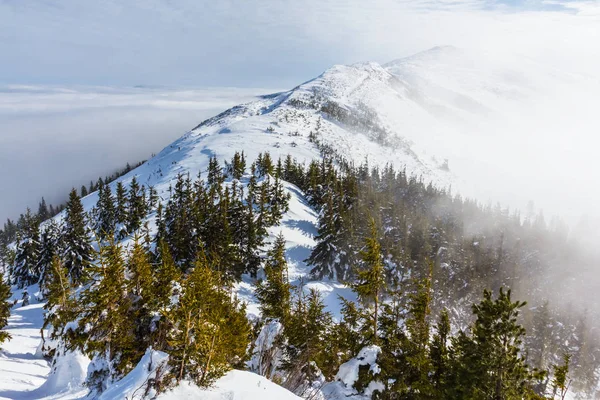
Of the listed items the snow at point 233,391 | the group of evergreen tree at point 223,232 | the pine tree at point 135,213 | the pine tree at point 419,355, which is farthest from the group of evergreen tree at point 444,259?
the pine tree at point 135,213

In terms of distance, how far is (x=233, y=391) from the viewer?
39.8 ft

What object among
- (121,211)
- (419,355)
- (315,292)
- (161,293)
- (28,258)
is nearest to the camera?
(419,355)

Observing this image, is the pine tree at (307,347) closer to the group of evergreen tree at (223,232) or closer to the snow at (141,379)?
the snow at (141,379)

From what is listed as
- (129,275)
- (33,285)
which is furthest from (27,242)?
(129,275)

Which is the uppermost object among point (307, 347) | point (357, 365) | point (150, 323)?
point (150, 323)

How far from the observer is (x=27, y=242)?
57.9m

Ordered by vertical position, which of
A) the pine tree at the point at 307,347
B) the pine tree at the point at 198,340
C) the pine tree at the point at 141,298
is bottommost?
the pine tree at the point at 307,347

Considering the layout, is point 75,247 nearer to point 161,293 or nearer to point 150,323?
point 161,293

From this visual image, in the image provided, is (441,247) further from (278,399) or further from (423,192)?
(278,399)

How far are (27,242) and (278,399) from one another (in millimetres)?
63389

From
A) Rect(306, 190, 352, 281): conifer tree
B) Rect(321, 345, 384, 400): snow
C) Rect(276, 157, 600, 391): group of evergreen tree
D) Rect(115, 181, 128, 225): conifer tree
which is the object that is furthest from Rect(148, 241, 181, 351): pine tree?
Rect(115, 181, 128, 225): conifer tree

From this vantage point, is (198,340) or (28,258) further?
(28,258)

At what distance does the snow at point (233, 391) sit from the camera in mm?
11805

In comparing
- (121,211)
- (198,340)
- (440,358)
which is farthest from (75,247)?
(440,358)
